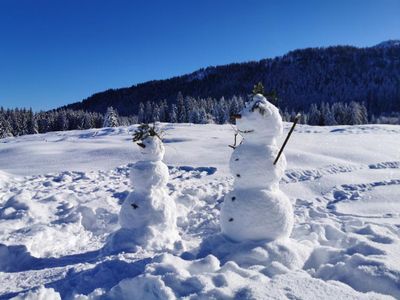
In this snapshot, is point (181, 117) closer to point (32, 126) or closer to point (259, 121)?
point (32, 126)

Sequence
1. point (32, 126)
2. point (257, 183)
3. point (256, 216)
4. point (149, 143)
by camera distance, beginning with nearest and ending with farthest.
Result: point (256, 216)
point (257, 183)
point (149, 143)
point (32, 126)

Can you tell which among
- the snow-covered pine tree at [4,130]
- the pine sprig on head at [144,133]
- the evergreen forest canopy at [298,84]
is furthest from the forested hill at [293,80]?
the pine sprig on head at [144,133]

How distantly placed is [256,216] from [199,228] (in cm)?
377

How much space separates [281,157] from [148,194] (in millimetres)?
2933

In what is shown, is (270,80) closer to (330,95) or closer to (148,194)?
(330,95)

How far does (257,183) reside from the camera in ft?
18.6

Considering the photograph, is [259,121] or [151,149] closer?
[259,121]

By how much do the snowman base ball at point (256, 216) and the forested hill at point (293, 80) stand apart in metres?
128

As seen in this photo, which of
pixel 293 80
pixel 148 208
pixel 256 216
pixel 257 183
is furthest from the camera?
pixel 293 80

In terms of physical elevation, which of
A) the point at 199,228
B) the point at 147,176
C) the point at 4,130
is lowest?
the point at 199,228

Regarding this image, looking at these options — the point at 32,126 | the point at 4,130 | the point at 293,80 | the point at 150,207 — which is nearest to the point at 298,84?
the point at 293,80

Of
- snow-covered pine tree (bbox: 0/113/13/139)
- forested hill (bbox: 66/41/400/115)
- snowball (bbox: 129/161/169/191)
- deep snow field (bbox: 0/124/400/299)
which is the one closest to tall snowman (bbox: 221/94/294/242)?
deep snow field (bbox: 0/124/400/299)

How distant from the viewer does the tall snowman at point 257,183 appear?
553cm

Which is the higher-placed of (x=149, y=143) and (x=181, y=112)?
(x=181, y=112)
